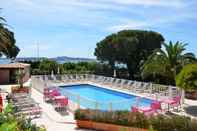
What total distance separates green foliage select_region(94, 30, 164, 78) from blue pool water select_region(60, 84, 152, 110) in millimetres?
7667

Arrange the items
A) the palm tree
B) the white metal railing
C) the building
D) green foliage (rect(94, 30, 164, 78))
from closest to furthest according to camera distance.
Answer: the white metal railing → the palm tree → the building → green foliage (rect(94, 30, 164, 78))

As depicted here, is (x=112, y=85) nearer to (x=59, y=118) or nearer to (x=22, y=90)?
(x=22, y=90)

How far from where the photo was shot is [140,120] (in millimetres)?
12109

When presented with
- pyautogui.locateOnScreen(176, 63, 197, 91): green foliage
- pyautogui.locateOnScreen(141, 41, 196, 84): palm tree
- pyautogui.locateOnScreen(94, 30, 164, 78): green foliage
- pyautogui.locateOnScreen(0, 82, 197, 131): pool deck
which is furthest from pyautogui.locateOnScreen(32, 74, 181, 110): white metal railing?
pyautogui.locateOnScreen(94, 30, 164, 78): green foliage

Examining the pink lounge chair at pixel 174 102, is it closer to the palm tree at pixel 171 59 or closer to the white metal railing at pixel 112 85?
→ the white metal railing at pixel 112 85

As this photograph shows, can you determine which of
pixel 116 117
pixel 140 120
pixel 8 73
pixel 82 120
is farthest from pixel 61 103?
pixel 8 73

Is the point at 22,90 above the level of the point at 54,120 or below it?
above

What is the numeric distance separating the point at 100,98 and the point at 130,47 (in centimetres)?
1097

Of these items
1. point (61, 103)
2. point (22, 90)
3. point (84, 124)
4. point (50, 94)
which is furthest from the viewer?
point (22, 90)

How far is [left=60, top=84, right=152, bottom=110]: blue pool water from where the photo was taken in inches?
613

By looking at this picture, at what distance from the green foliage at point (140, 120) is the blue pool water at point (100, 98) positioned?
75.0 inches

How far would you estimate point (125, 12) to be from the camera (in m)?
26.0

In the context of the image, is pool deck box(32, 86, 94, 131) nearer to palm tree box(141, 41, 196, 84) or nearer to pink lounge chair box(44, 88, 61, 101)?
pink lounge chair box(44, 88, 61, 101)

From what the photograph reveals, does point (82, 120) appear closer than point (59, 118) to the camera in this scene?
Yes
